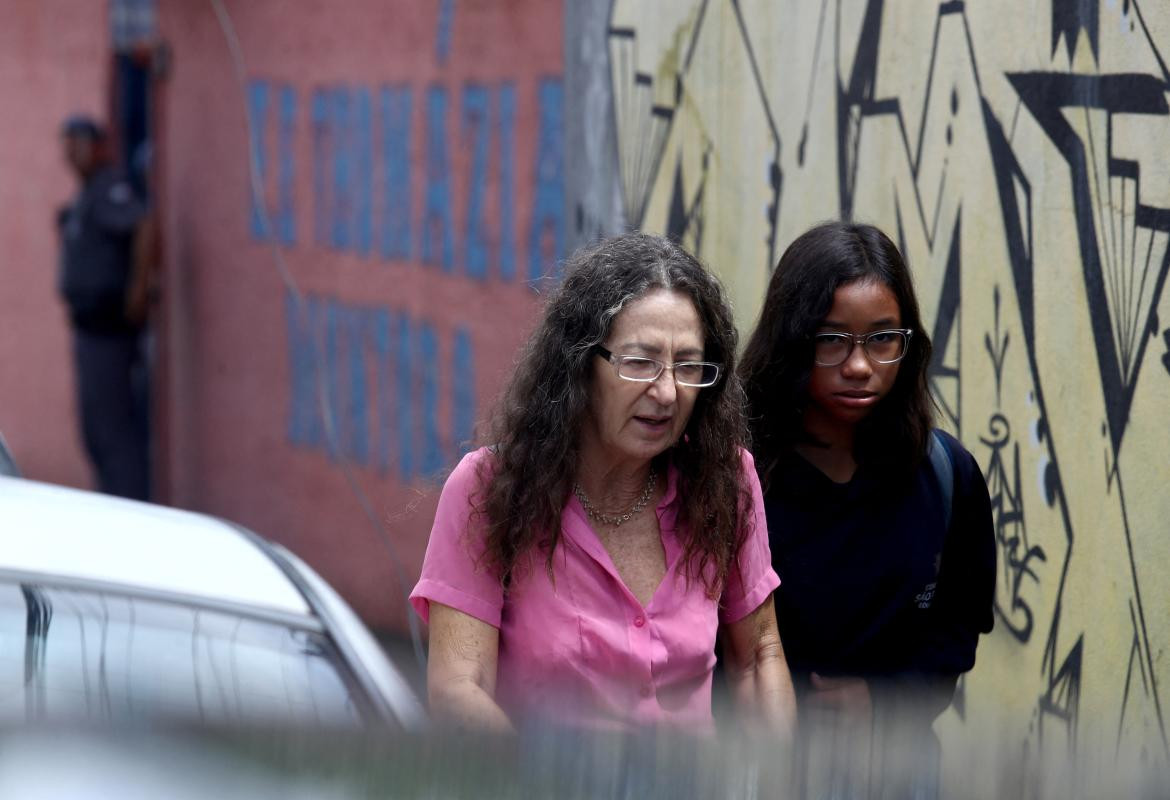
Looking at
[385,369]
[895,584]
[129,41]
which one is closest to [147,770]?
[895,584]

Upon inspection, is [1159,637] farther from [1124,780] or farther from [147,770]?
[147,770]

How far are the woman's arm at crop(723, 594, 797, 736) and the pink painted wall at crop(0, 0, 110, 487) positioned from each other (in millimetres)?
9020

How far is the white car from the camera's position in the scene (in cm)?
260

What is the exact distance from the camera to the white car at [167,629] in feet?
8.54

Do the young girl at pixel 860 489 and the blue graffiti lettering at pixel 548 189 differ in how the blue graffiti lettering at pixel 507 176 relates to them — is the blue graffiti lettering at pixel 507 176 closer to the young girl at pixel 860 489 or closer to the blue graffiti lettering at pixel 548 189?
the blue graffiti lettering at pixel 548 189

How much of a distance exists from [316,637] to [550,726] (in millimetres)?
1432

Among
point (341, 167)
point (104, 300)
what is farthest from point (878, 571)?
point (104, 300)

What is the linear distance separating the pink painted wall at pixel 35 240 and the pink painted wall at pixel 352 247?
1.75 meters

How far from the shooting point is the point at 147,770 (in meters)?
1.56

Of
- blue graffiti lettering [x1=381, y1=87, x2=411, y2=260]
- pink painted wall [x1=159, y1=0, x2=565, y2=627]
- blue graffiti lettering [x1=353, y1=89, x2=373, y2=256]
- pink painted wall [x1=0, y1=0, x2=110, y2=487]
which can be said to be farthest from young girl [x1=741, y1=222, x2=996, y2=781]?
pink painted wall [x1=0, y1=0, x2=110, y2=487]

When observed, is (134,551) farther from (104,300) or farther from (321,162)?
(104,300)

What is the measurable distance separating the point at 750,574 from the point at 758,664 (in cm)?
16

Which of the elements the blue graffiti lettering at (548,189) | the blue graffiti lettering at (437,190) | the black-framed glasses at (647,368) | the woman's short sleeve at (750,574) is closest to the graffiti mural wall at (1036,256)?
the woman's short sleeve at (750,574)

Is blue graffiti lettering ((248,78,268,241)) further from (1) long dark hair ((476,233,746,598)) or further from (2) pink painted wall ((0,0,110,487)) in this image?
(1) long dark hair ((476,233,746,598))
